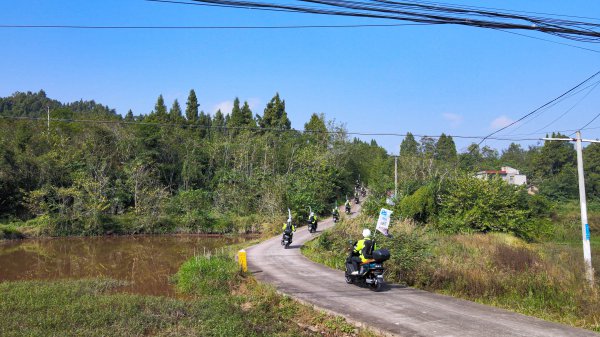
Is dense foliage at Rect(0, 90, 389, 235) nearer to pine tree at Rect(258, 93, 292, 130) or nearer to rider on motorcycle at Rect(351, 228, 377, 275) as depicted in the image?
pine tree at Rect(258, 93, 292, 130)

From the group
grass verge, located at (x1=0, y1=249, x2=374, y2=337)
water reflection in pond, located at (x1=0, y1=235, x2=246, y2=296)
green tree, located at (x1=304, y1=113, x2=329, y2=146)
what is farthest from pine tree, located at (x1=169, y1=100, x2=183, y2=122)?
grass verge, located at (x1=0, y1=249, x2=374, y2=337)

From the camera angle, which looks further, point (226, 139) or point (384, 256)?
point (226, 139)

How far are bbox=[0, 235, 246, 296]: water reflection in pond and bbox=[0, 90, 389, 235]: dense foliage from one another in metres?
2.82

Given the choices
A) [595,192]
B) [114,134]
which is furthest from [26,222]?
[595,192]

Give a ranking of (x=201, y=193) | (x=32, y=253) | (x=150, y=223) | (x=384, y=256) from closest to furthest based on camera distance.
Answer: (x=384, y=256), (x=32, y=253), (x=150, y=223), (x=201, y=193)

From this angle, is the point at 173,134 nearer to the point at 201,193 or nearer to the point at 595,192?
the point at 201,193

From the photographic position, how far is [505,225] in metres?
25.5

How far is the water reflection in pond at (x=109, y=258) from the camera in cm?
1705

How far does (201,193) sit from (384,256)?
103ft

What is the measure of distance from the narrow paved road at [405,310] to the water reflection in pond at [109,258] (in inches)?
173

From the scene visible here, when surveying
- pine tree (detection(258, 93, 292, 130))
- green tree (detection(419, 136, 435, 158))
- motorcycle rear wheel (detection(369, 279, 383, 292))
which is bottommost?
motorcycle rear wheel (detection(369, 279, 383, 292))

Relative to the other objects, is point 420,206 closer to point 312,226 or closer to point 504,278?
point 312,226

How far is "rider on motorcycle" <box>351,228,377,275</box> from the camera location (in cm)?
1180

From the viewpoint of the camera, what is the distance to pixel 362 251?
39.2 ft
